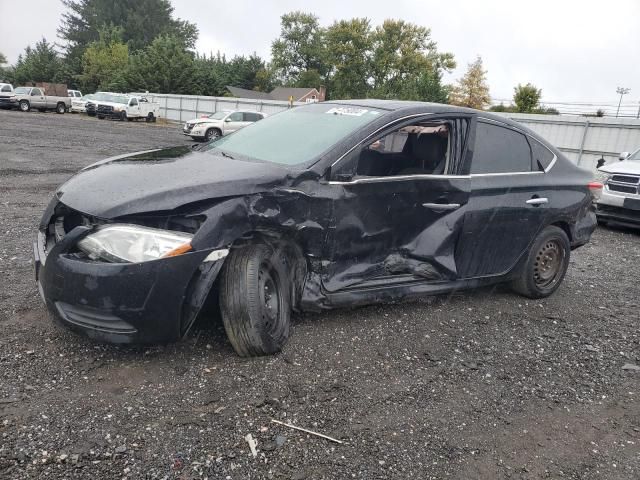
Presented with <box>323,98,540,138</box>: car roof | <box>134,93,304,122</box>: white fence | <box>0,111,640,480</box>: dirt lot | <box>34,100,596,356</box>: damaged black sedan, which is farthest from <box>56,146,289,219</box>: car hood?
<box>134,93,304,122</box>: white fence

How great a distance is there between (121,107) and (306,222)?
29.8m

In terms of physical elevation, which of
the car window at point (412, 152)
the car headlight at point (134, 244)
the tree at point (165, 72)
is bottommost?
the car headlight at point (134, 244)

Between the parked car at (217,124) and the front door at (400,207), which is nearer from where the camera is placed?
the front door at (400,207)

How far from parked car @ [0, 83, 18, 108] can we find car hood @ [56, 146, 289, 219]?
103 ft

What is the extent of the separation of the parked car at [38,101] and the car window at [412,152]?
3188cm

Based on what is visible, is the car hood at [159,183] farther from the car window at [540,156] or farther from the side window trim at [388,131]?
the car window at [540,156]

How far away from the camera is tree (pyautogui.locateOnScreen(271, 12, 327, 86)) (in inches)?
3130

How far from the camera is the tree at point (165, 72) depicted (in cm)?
4109

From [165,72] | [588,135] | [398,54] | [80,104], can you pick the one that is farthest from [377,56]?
[588,135]

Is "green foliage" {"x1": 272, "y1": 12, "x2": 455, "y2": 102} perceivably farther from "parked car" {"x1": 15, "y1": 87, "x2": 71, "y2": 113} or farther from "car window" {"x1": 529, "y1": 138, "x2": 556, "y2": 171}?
"car window" {"x1": 529, "y1": 138, "x2": 556, "y2": 171}

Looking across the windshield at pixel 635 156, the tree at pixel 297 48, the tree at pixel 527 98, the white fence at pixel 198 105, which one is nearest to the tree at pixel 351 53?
the tree at pixel 297 48

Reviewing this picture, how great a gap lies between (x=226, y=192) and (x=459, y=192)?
188 centimetres

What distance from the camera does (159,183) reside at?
2.87 m

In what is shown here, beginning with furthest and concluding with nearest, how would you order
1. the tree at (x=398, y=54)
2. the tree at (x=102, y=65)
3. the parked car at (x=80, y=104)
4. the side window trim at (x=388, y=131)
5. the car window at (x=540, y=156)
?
the tree at (x=398, y=54) → the tree at (x=102, y=65) → the parked car at (x=80, y=104) → the car window at (x=540, y=156) → the side window trim at (x=388, y=131)
